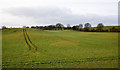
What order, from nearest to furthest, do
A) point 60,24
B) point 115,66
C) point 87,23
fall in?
point 115,66, point 87,23, point 60,24

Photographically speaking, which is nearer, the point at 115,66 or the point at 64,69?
the point at 64,69

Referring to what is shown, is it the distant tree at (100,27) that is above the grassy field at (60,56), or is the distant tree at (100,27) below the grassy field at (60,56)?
above

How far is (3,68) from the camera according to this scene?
32.4ft

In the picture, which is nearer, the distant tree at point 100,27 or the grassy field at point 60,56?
the grassy field at point 60,56

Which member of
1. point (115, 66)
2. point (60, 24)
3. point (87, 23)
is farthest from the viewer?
point (60, 24)

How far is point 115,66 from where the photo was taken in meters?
10.2

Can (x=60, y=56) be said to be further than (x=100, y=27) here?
No

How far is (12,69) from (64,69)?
5292 mm

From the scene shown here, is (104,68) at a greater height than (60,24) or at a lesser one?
lesser

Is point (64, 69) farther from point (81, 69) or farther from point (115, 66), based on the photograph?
point (115, 66)

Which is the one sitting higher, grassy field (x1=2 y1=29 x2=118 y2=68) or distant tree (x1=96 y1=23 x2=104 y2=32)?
distant tree (x1=96 y1=23 x2=104 y2=32)

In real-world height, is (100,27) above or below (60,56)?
above

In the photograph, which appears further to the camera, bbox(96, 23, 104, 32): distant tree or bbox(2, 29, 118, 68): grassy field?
bbox(96, 23, 104, 32): distant tree

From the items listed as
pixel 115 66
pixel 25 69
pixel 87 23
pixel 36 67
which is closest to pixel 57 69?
pixel 36 67
